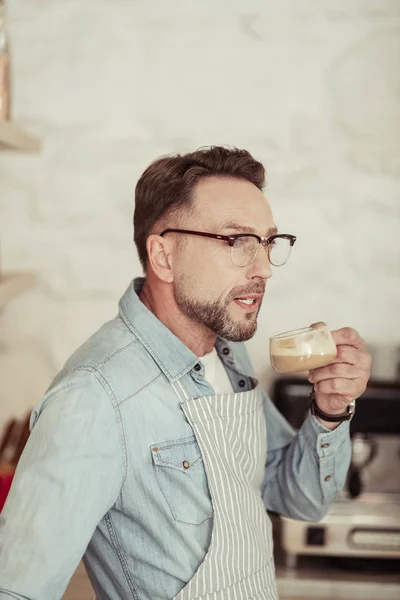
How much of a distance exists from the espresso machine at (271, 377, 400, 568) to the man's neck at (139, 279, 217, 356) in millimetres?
738

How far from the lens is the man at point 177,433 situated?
109 cm

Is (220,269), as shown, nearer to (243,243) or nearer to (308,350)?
(243,243)

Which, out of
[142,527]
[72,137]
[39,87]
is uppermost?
[39,87]

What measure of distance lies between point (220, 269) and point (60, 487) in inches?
21.0

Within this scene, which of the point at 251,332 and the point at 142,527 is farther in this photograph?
the point at 251,332

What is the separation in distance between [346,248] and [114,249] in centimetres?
79

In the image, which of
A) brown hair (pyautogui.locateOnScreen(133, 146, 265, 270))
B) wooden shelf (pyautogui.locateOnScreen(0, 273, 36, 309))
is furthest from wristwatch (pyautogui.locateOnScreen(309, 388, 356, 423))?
wooden shelf (pyautogui.locateOnScreen(0, 273, 36, 309))

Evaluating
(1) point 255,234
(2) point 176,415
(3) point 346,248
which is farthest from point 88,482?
(3) point 346,248

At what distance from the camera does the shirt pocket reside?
3.94 feet

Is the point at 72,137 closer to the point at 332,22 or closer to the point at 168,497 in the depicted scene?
the point at 332,22

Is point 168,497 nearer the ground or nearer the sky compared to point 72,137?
nearer the ground

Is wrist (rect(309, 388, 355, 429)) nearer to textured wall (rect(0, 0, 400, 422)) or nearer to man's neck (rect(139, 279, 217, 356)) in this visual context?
man's neck (rect(139, 279, 217, 356))

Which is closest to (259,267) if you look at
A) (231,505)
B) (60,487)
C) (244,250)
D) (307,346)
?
(244,250)

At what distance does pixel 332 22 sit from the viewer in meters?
2.34
